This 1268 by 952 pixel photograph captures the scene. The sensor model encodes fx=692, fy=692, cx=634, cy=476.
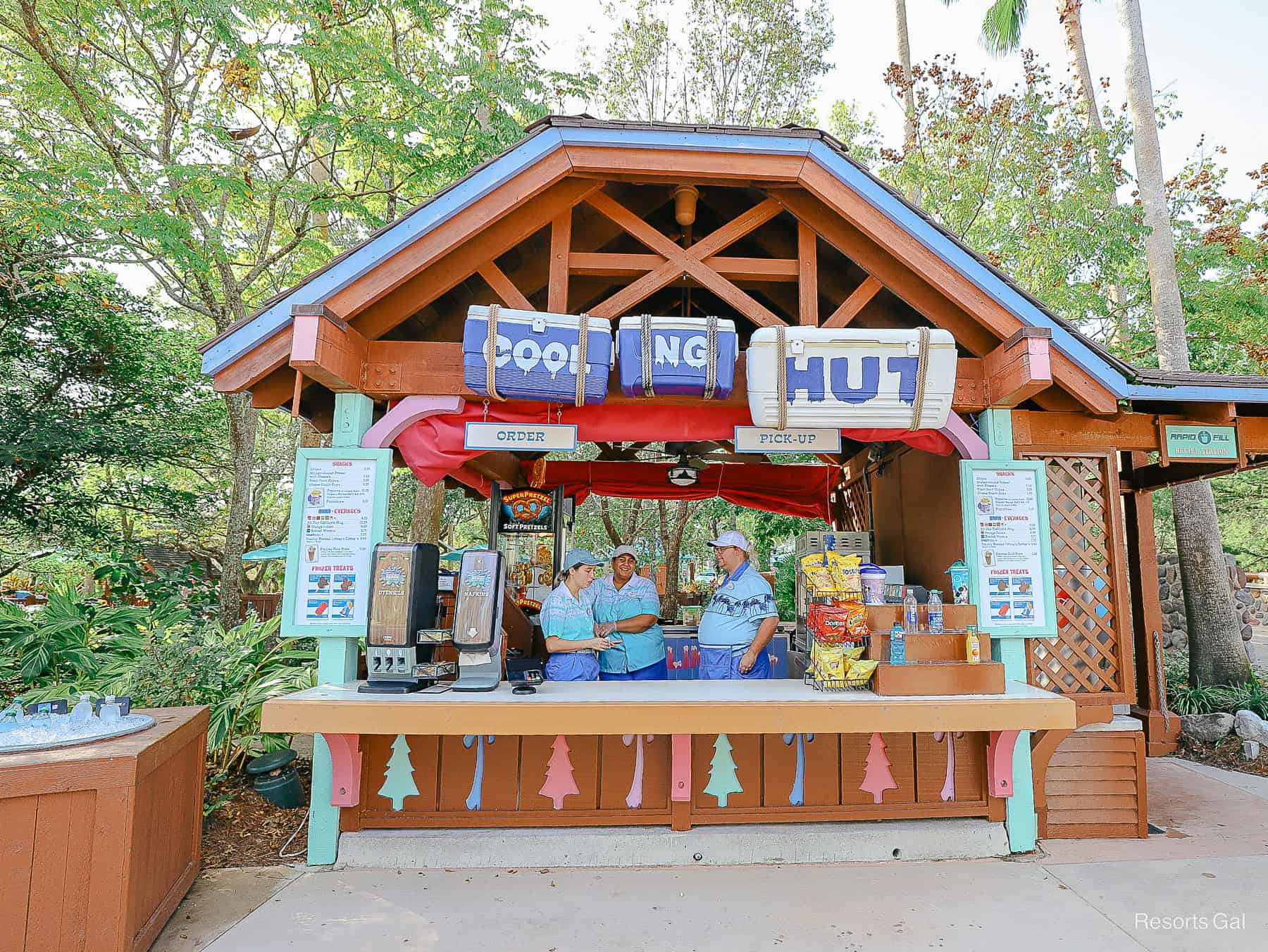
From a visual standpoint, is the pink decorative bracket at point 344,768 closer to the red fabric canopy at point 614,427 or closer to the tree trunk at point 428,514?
the red fabric canopy at point 614,427

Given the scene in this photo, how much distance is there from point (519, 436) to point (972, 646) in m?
2.76

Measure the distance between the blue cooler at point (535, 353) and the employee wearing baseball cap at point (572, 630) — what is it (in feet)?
4.22

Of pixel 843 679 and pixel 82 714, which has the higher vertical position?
pixel 843 679

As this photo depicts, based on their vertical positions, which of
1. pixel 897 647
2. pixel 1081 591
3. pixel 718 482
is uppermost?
Result: pixel 718 482

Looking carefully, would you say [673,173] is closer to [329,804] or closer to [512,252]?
[512,252]

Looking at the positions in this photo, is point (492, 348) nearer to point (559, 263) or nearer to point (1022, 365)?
point (559, 263)

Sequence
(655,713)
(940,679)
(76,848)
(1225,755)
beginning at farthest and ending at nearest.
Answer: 1. (1225,755)
2. (940,679)
3. (655,713)
4. (76,848)

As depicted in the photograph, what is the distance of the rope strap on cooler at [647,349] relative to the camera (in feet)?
12.5

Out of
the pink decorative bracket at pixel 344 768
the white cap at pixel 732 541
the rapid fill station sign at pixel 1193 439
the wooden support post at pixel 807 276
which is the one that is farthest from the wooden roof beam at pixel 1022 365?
the pink decorative bracket at pixel 344 768

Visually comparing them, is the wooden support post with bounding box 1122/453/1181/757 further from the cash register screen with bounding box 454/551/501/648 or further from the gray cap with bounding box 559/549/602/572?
the cash register screen with bounding box 454/551/501/648

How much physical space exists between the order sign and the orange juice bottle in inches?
21.6

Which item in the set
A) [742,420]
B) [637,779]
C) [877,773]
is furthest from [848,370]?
[637,779]

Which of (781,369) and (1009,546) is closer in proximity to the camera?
(781,369)

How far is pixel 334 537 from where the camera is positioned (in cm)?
409
